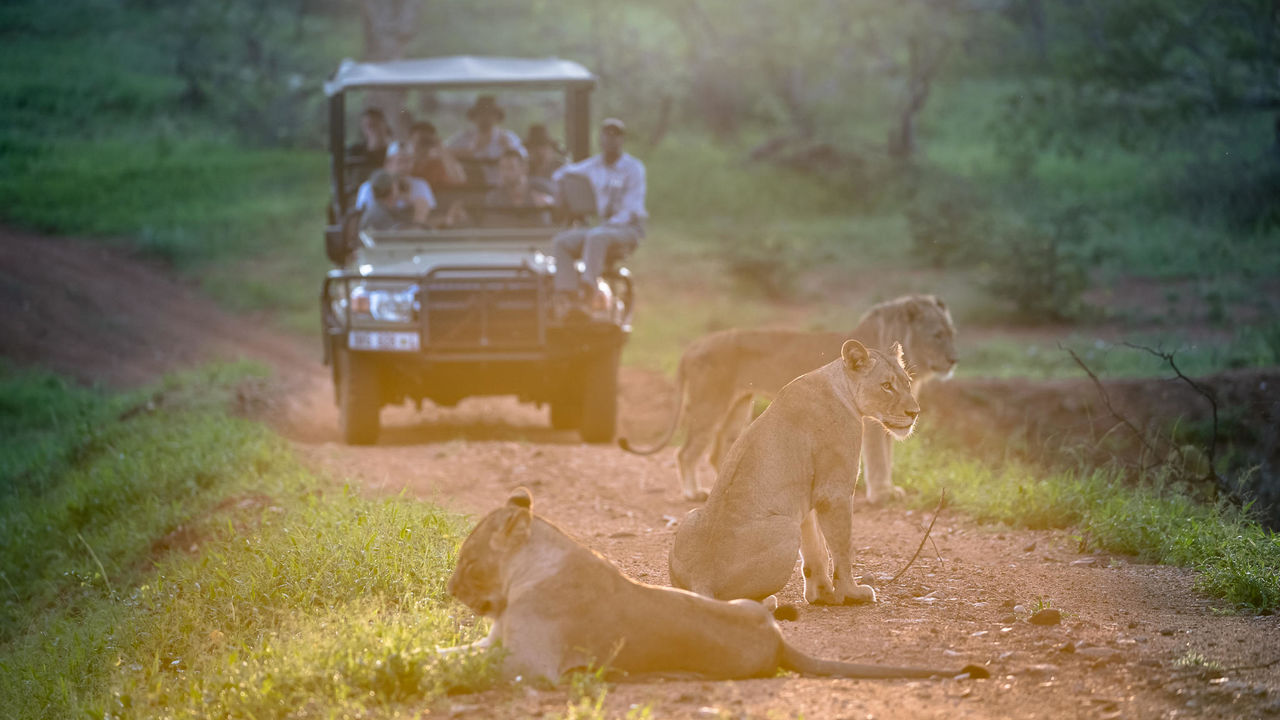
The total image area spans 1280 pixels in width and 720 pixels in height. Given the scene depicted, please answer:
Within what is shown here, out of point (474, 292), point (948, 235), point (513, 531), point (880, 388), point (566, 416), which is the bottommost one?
point (566, 416)

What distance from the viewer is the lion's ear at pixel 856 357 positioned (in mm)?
5023

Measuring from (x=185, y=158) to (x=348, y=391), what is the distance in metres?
15.8

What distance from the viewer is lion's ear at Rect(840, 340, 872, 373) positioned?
16.5 ft

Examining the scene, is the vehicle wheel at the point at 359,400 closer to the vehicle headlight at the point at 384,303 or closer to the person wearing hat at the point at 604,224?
the vehicle headlight at the point at 384,303

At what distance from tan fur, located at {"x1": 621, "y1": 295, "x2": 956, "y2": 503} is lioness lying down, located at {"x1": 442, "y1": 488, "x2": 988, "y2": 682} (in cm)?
330

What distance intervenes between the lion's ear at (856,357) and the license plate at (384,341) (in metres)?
4.31

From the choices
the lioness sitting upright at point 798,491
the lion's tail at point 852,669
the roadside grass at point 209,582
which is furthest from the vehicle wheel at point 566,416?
the lion's tail at point 852,669

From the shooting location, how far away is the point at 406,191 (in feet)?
32.2

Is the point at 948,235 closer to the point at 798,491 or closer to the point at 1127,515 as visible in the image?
the point at 1127,515

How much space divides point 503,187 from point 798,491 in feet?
18.8

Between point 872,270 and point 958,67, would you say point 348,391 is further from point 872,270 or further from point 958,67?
point 958,67

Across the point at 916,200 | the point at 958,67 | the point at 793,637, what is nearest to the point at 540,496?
the point at 793,637

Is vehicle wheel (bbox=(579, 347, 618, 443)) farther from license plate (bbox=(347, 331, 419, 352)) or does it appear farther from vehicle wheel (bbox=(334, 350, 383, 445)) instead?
vehicle wheel (bbox=(334, 350, 383, 445))

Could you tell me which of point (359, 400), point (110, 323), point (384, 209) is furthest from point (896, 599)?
point (110, 323)
